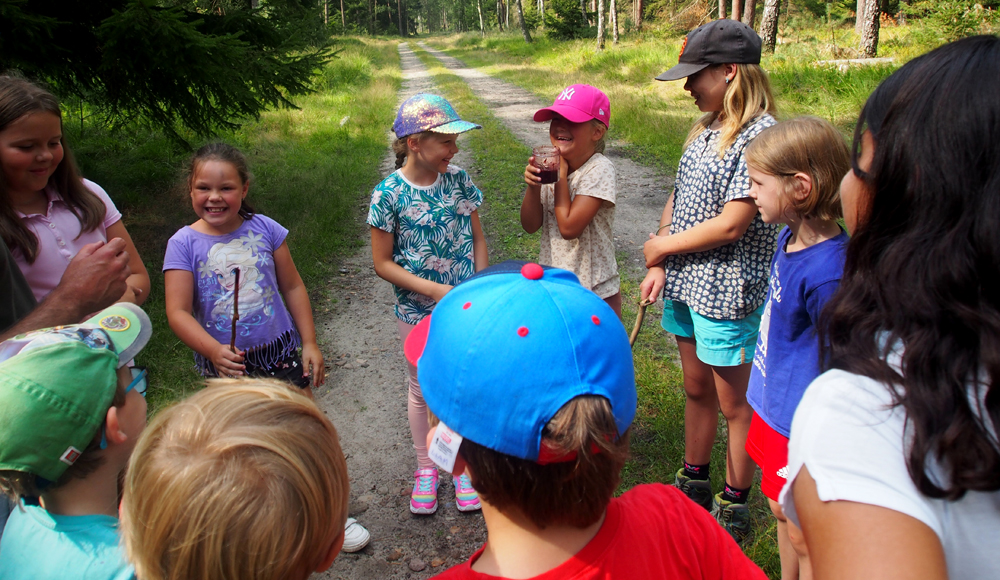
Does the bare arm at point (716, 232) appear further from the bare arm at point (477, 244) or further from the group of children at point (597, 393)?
the bare arm at point (477, 244)

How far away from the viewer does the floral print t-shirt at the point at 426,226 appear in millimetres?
2826

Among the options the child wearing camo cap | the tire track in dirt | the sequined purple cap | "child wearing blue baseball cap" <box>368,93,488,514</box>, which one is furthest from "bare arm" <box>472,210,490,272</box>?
the child wearing camo cap

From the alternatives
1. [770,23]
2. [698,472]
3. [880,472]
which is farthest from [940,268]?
[770,23]

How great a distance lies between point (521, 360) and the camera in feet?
3.66

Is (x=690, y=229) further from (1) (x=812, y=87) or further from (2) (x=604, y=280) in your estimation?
(1) (x=812, y=87)

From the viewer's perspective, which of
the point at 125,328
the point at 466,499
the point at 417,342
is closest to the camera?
the point at 417,342

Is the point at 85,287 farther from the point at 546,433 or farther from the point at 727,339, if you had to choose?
the point at 727,339

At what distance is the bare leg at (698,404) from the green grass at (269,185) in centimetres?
264

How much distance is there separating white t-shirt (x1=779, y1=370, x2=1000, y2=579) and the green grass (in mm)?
3171

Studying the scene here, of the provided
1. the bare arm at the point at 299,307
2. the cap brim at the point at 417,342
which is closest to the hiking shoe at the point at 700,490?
the bare arm at the point at 299,307

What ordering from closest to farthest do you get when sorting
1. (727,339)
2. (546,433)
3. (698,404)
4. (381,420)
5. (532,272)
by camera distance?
(546,433) < (532,272) < (727,339) < (698,404) < (381,420)

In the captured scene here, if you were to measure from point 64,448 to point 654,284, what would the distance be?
207cm

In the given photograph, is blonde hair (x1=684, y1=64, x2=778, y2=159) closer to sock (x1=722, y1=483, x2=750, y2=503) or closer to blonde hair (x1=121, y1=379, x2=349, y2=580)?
sock (x1=722, y1=483, x2=750, y2=503)

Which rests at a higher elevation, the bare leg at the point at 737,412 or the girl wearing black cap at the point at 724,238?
the girl wearing black cap at the point at 724,238
